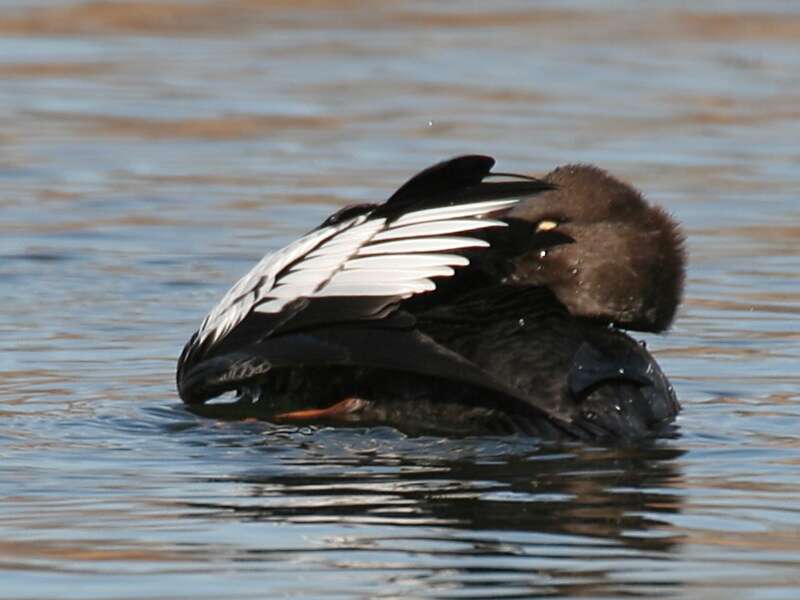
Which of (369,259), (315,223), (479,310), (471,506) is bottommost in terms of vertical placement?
(315,223)

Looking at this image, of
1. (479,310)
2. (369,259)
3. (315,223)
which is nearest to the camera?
(369,259)

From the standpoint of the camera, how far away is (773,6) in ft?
60.5

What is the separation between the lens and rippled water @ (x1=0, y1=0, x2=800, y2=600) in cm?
560

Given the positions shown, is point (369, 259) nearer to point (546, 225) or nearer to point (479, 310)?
point (479, 310)

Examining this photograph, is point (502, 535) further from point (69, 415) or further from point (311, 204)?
point (311, 204)

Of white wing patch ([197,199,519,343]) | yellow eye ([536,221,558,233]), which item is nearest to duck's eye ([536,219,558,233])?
yellow eye ([536,221,558,233])

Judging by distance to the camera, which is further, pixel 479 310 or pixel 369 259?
pixel 479 310

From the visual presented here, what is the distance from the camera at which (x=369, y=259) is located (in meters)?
6.70

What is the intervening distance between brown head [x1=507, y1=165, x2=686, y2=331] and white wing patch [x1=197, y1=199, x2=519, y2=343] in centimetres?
38

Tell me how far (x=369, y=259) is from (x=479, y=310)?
1.38 feet

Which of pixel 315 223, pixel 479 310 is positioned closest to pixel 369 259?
pixel 479 310

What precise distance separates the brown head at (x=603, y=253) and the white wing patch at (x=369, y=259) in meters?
0.38

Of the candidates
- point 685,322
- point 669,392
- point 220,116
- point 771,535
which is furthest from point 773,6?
point 771,535

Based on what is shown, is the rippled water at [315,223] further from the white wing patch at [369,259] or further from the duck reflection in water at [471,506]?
the white wing patch at [369,259]
